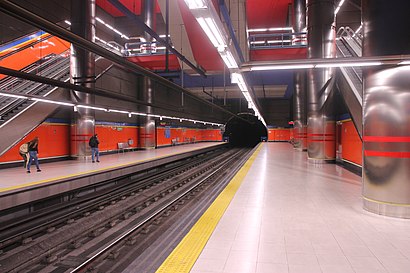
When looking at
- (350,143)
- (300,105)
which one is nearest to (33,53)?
(350,143)

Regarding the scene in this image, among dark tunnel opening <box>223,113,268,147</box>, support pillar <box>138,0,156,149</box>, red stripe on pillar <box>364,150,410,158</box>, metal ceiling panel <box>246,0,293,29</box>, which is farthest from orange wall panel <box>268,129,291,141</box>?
red stripe on pillar <box>364,150,410,158</box>

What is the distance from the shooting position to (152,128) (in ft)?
64.8

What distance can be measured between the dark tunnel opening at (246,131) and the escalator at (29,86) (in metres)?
26.2

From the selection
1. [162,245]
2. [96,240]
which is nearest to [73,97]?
[96,240]

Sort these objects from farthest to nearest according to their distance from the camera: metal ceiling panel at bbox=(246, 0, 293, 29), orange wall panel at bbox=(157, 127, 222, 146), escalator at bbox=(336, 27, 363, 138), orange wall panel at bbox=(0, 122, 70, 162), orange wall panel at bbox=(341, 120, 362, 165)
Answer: orange wall panel at bbox=(157, 127, 222, 146)
metal ceiling panel at bbox=(246, 0, 293, 29)
orange wall panel at bbox=(0, 122, 70, 162)
orange wall panel at bbox=(341, 120, 362, 165)
escalator at bbox=(336, 27, 363, 138)

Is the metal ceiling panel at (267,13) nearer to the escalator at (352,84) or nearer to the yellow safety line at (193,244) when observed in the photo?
the escalator at (352,84)

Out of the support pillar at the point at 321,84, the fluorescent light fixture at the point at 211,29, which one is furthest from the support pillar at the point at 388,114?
the support pillar at the point at 321,84

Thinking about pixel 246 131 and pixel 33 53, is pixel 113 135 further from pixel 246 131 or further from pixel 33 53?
pixel 246 131

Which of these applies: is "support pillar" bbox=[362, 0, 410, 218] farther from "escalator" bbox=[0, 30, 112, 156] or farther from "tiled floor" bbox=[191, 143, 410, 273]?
"escalator" bbox=[0, 30, 112, 156]

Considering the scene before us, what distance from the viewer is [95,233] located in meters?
5.22

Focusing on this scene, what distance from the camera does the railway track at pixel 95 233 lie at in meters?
4.09

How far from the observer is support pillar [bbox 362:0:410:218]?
4.41 m

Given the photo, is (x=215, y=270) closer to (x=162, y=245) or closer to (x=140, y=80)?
(x=162, y=245)

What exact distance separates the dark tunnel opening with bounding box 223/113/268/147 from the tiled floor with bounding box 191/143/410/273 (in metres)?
32.0
